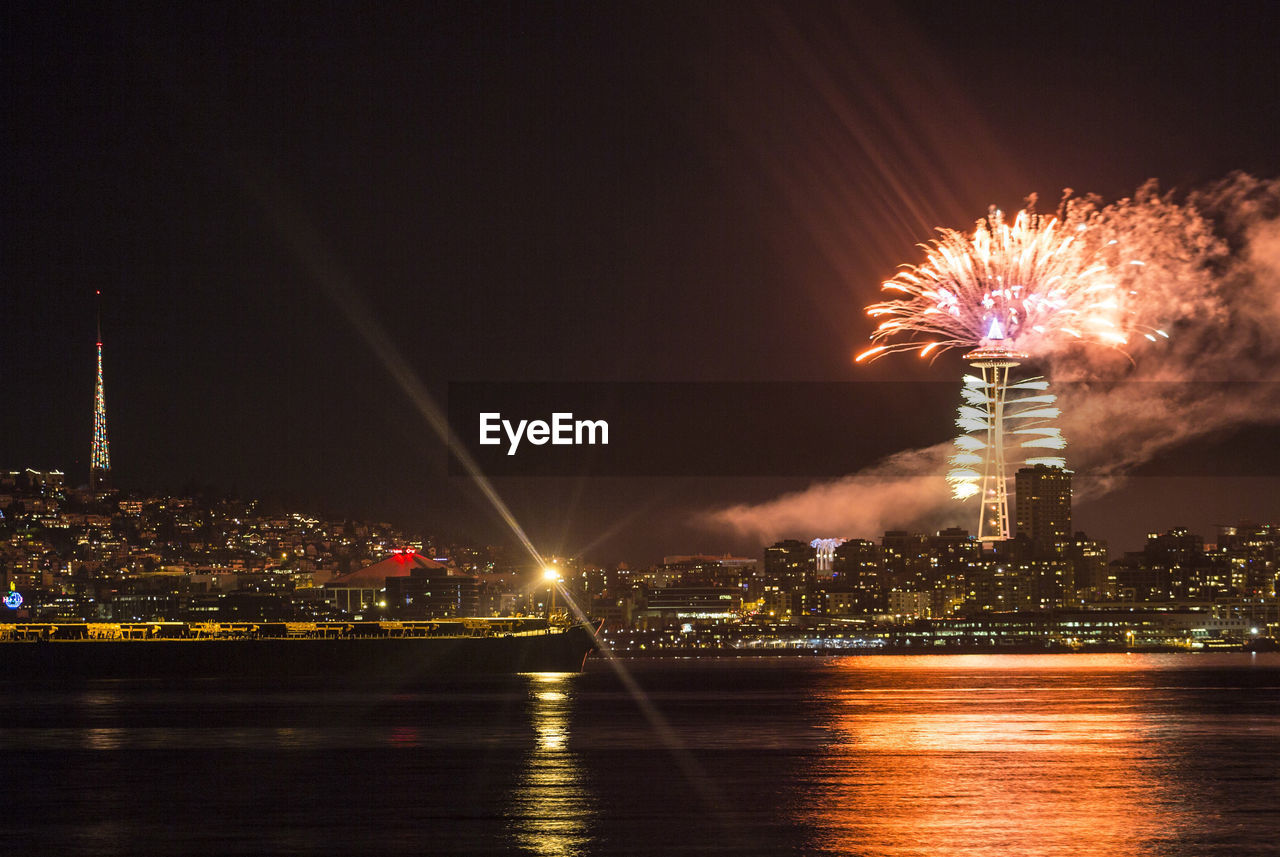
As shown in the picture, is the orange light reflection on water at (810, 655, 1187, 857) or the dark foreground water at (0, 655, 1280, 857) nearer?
the orange light reflection on water at (810, 655, 1187, 857)

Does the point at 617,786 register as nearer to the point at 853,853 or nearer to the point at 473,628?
the point at 853,853

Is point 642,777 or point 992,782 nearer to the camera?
point 992,782

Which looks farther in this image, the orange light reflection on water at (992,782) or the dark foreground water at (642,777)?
the dark foreground water at (642,777)

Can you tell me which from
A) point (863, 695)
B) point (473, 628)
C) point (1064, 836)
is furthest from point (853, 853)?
point (473, 628)
